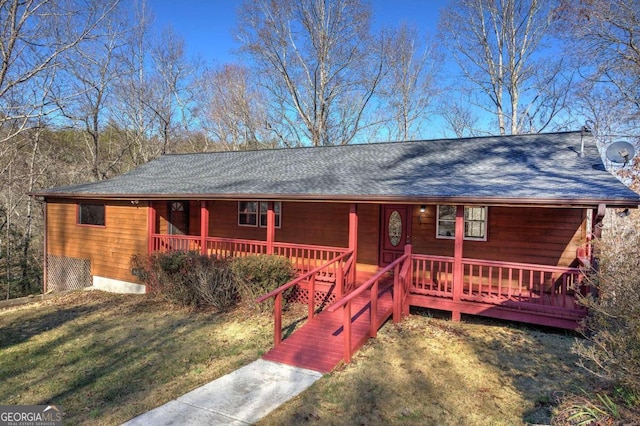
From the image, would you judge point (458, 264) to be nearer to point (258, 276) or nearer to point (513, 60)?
point (258, 276)

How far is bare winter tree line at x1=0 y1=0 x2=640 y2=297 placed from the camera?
19.2m

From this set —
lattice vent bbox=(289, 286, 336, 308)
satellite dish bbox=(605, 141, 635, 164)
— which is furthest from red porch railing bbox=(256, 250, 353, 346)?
satellite dish bbox=(605, 141, 635, 164)

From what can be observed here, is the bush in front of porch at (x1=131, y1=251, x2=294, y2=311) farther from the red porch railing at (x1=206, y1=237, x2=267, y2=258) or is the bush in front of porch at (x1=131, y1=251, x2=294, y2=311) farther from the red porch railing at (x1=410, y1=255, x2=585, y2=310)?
the red porch railing at (x1=410, y1=255, x2=585, y2=310)

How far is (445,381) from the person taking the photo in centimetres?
509

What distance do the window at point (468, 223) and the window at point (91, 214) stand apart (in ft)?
34.6

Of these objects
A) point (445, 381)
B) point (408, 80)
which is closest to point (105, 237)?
point (445, 381)

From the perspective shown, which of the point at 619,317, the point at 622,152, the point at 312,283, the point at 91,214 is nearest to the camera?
the point at 619,317

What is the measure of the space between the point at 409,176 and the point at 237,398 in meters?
6.05

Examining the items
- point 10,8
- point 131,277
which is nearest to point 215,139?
point 131,277

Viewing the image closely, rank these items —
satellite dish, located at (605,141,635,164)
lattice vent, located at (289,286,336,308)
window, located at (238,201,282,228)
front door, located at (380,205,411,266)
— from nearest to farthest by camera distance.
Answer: satellite dish, located at (605,141,635,164) < lattice vent, located at (289,286,336,308) < front door, located at (380,205,411,266) < window, located at (238,201,282,228)

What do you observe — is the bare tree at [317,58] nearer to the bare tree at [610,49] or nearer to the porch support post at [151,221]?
the bare tree at [610,49]

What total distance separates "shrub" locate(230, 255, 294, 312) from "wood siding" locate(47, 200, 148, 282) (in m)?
4.64

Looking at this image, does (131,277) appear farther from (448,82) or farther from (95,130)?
(448,82)

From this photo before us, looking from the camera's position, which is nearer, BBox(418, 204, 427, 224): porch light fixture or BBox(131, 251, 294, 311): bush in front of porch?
BBox(131, 251, 294, 311): bush in front of porch
